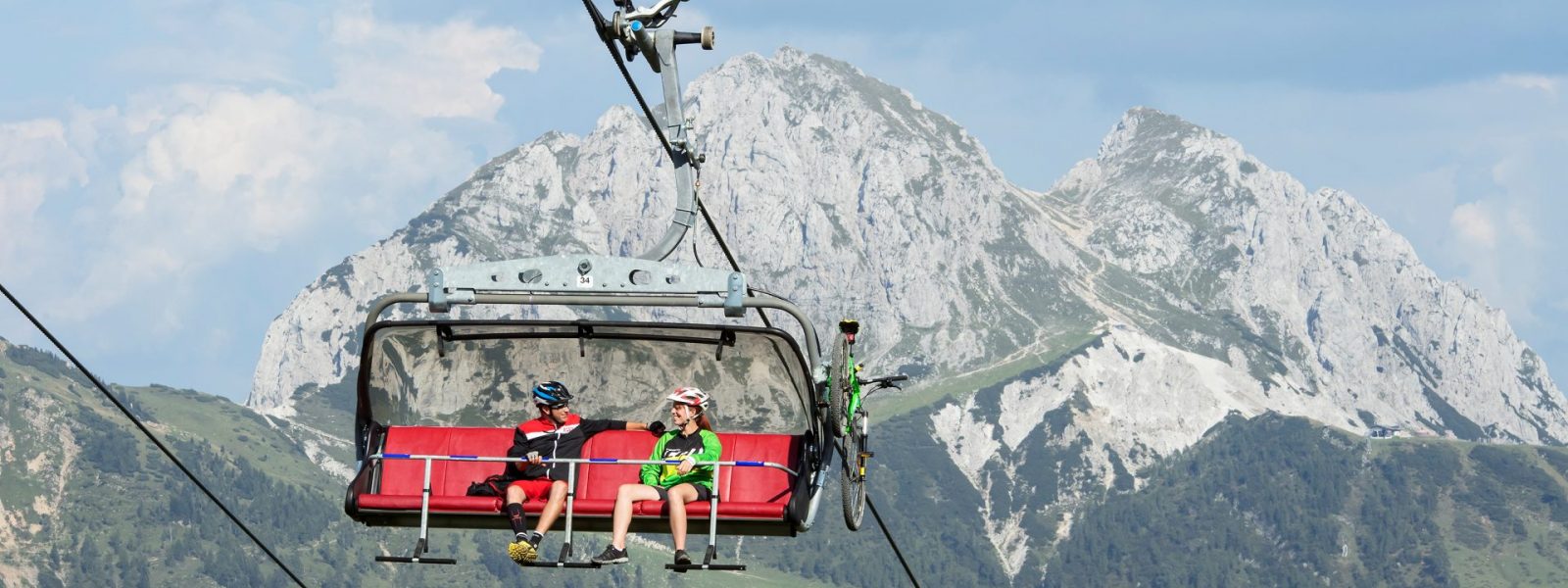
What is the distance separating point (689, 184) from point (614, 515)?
13.3 feet

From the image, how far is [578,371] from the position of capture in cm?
2408

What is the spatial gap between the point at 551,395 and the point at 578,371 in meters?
2.54

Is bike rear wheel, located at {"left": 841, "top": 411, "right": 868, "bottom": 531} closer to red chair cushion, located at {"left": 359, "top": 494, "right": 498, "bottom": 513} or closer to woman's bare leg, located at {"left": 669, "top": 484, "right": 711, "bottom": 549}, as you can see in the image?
woman's bare leg, located at {"left": 669, "top": 484, "right": 711, "bottom": 549}

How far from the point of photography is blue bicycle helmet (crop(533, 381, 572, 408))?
70.7 ft

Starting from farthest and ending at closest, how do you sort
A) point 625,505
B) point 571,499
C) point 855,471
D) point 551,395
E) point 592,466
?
1. point 855,471
2. point 592,466
3. point 551,395
4. point 571,499
5. point 625,505

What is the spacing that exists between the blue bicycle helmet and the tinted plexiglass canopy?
1333 mm

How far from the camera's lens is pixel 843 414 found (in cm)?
2345

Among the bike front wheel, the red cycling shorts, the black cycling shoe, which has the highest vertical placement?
the bike front wheel

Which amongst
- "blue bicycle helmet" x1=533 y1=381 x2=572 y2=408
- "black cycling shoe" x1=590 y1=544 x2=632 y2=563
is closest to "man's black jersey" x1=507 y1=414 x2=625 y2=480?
"blue bicycle helmet" x1=533 y1=381 x2=572 y2=408

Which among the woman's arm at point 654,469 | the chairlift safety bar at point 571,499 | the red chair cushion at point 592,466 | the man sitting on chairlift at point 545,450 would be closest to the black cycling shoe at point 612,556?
the chairlift safety bar at point 571,499

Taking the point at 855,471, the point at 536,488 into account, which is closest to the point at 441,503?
the point at 536,488

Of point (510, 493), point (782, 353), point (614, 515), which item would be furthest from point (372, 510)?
point (782, 353)

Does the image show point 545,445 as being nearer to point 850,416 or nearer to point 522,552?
point 522,552

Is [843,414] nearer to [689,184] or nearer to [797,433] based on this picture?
[797,433]
